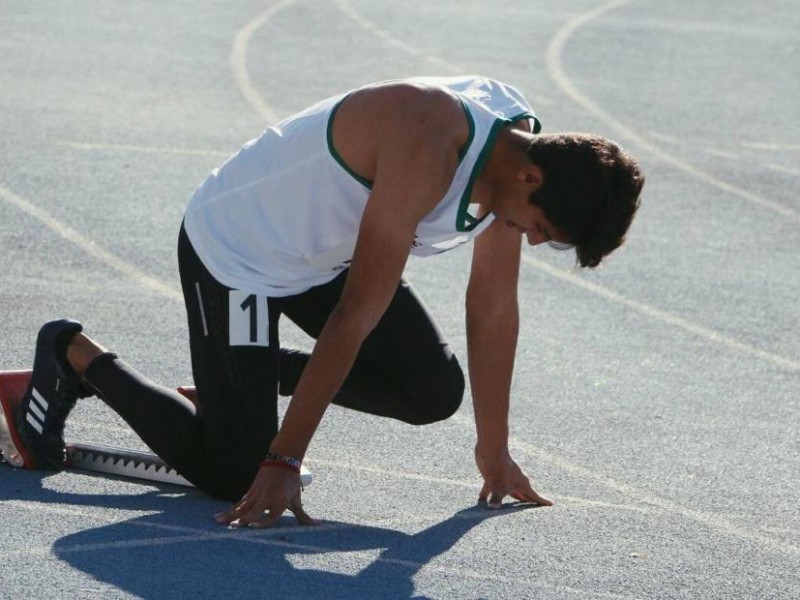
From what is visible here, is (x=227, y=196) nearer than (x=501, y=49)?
Yes

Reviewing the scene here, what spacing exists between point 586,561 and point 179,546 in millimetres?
1155

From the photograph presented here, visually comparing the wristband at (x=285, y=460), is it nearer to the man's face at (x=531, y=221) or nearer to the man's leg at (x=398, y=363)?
the man's leg at (x=398, y=363)

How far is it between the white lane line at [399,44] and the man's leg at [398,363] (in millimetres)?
8536

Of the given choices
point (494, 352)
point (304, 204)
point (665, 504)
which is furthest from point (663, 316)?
point (304, 204)

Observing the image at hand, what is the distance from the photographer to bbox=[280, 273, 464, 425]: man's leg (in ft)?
16.4

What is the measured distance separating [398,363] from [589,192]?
3.75 ft

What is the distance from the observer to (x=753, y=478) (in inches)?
217

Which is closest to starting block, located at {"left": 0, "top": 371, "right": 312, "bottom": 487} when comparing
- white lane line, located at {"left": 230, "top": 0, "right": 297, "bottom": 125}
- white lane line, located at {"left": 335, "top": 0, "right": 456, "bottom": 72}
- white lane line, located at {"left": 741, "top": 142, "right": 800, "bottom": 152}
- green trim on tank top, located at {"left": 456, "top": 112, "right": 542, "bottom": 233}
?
green trim on tank top, located at {"left": 456, "top": 112, "right": 542, "bottom": 233}

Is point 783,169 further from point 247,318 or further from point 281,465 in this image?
point 281,465

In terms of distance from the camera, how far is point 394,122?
430cm

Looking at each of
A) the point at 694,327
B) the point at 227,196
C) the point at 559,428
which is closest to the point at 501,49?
the point at 694,327

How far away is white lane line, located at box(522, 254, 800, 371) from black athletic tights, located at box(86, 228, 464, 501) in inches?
107

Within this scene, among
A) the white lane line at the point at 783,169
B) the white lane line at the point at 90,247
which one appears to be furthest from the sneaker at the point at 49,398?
the white lane line at the point at 783,169

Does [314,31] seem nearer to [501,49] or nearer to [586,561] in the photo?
[501,49]
